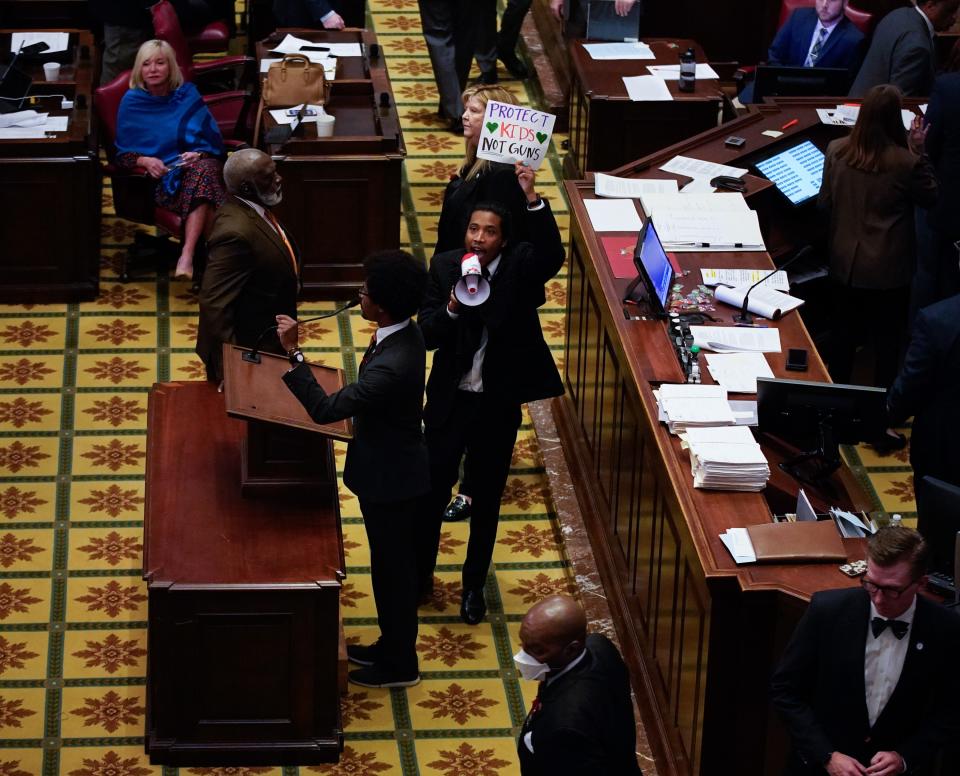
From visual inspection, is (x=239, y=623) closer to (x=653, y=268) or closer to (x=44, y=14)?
(x=653, y=268)

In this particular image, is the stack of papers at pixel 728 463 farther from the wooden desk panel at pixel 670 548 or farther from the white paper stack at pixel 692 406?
the white paper stack at pixel 692 406

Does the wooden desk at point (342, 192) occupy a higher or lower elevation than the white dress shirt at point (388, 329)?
lower

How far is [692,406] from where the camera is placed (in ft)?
19.9

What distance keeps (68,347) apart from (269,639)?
11.2 feet

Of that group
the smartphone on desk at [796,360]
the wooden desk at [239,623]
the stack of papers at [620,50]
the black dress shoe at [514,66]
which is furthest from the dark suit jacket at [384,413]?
the black dress shoe at [514,66]

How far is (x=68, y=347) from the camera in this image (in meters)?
8.65

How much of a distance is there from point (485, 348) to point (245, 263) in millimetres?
981

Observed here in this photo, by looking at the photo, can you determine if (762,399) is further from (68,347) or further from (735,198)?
(68,347)

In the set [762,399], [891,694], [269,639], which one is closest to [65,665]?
[269,639]

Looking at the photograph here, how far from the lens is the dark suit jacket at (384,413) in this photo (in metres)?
5.55

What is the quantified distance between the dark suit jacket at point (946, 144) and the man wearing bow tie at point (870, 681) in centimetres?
362

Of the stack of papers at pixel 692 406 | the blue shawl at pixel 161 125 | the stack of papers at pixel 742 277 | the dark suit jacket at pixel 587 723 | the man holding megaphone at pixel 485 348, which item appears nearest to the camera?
the dark suit jacket at pixel 587 723

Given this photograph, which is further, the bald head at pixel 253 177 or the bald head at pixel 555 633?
the bald head at pixel 253 177

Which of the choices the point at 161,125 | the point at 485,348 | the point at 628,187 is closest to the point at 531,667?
the point at 485,348
